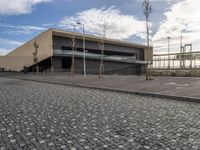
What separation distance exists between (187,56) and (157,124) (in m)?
17.1

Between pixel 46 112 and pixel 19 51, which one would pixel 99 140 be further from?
pixel 19 51

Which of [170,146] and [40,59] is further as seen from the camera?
[40,59]

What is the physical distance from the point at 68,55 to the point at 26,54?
14880 mm

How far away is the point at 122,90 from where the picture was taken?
10961 millimetres

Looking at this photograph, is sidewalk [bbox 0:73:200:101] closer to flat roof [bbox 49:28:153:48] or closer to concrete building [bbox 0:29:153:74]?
concrete building [bbox 0:29:153:74]

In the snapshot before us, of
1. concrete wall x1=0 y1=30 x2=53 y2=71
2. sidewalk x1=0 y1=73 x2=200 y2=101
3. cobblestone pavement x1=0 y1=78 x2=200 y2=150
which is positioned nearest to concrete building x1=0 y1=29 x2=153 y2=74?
concrete wall x1=0 y1=30 x2=53 y2=71

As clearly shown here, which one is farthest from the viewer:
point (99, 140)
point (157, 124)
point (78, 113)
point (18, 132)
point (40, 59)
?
point (40, 59)

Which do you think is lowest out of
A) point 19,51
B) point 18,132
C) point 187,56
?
point 18,132

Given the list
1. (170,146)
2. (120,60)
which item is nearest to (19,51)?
(120,60)

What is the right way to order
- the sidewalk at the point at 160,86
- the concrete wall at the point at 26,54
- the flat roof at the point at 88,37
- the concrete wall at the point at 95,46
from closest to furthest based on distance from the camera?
the sidewalk at the point at 160,86, the concrete wall at the point at 26,54, the flat roof at the point at 88,37, the concrete wall at the point at 95,46

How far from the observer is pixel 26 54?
5162cm

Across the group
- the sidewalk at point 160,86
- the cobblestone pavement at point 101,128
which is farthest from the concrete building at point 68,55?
the cobblestone pavement at point 101,128

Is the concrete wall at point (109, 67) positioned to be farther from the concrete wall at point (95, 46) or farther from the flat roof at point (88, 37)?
the flat roof at point (88, 37)

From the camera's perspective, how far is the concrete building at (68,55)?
4319cm
